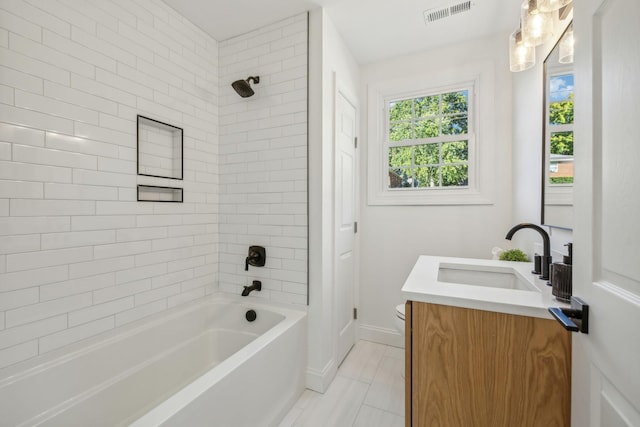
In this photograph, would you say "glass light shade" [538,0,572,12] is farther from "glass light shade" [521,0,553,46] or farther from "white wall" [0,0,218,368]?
"white wall" [0,0,218,368]

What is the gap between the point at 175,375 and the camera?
5.79 feet

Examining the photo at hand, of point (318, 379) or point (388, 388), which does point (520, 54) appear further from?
point (318, 379)

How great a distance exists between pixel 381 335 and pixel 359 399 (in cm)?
83

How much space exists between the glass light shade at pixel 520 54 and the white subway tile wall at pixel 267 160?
125 centimetres

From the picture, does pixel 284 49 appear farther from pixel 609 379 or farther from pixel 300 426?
pixel 300 426

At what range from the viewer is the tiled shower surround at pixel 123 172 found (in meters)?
1.23

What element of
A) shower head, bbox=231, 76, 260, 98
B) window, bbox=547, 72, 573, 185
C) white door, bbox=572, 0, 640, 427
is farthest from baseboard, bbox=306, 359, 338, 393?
shower head, bbox=231, 76, 260, 98

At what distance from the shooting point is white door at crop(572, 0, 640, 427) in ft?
1.73

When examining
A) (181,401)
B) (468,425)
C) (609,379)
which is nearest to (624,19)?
(609,379)

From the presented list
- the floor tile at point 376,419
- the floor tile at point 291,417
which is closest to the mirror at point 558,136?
the floor tile at point 376,419

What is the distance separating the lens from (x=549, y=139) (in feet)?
4.82

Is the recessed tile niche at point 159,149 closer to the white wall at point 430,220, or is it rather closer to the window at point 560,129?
the white wall at point 430,220

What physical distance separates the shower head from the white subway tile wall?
66mm

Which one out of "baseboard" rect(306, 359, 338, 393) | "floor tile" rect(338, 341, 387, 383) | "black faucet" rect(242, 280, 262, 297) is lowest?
"floor tile" rect(338, 341, 387, 383)
